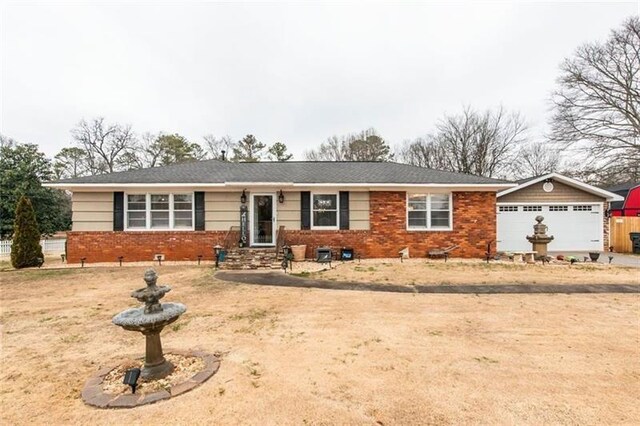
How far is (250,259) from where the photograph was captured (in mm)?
10367

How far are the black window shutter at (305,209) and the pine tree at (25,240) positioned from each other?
31.5ft

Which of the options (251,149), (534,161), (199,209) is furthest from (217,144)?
(534,161)

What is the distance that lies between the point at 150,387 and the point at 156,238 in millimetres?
9561

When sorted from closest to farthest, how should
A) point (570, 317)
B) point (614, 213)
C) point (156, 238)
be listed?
point (570, 317) → point (156, 238) → point (614, 213)

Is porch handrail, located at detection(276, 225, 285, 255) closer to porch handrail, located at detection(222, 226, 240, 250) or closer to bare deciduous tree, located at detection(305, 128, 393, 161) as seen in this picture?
porch handrail, located at detection(222, 226, 240, 250)

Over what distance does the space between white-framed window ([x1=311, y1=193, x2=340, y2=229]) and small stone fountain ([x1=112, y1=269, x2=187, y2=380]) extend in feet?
28.0

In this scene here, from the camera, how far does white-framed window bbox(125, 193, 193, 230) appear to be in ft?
37.5

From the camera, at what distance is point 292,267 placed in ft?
32.7

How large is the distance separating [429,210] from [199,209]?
9064 millimetres

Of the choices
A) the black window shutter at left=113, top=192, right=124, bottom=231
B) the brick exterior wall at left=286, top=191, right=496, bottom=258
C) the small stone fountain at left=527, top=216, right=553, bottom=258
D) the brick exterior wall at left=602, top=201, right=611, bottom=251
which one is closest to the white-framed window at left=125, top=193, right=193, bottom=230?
the black window shutter at left=113, top=192, right=124, bottom=231

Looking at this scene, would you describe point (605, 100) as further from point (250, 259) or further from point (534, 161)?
point (250, 259)

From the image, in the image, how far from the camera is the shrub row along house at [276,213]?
36.8 feet

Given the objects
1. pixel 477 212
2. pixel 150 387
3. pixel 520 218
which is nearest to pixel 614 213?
pixel 520 218

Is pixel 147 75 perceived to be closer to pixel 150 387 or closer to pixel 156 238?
pixel 156 238
